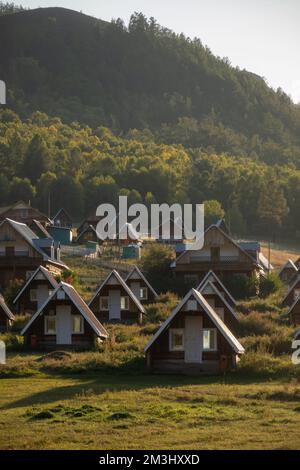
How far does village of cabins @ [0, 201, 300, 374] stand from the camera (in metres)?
44.1

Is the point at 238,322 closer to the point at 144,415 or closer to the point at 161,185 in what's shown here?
the point at 144,415

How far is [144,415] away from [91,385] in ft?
25.7

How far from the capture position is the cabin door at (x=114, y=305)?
6128 cm

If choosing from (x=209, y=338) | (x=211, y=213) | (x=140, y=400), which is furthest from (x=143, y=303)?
(x=211, y=213)

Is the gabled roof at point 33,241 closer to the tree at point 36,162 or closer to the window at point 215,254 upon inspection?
the window at point 215,254

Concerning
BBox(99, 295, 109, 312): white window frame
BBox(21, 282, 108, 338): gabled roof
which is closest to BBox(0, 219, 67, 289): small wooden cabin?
BBox(99, 295, 109, 312): white window frame

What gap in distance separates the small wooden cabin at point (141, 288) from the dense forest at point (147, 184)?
218 ft

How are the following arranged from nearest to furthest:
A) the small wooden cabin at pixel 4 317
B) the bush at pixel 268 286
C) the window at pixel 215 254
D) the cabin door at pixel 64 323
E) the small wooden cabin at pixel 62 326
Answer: the small wooden cabin at pixel 62 326 < the cabin door at pixel 64 323 < the small wooden cabin at pixel 4 317 < the bush at pixel 268 286 < the window at pixel 215 254

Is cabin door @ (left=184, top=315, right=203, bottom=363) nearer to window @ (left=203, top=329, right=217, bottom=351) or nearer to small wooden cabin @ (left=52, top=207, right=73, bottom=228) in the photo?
window @ (left=203, top=329, right=217, bottom=351)

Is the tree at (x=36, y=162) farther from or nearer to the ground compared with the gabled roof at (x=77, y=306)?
farther from the ground

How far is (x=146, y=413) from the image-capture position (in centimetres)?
3094

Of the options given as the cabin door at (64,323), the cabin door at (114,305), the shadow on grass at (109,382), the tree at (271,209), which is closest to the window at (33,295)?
the cabin door at (114,305)

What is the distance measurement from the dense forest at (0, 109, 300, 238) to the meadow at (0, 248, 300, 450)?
298 feet

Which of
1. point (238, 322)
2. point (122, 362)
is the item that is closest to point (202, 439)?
point (122, 362)
